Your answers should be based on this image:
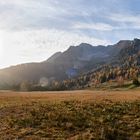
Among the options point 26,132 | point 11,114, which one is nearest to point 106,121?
point 26,132

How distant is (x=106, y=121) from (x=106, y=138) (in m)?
4.44

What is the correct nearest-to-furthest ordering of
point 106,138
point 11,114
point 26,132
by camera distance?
1. point 106,138
2. point 26,132
3. point 11,114

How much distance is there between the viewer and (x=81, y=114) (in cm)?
3100

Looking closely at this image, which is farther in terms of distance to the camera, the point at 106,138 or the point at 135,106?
the point at 135,106

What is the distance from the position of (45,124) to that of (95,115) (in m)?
4.43

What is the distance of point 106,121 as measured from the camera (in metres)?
28.4

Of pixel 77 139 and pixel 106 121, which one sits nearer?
→ pixel 77 139

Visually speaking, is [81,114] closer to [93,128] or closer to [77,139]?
[93,128]

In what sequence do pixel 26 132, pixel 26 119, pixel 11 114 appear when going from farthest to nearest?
pixel 11 114, pixel 26 119, pixel 26 132

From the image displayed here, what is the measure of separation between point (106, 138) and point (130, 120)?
502 cm

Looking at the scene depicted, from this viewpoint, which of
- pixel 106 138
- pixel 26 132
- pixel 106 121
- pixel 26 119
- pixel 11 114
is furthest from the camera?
pixel 11 114

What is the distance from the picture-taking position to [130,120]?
28.5 meters

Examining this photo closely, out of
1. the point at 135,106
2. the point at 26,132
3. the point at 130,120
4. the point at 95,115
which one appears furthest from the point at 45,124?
the point at 135,106

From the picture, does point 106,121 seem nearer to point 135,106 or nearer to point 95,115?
point 95,115
